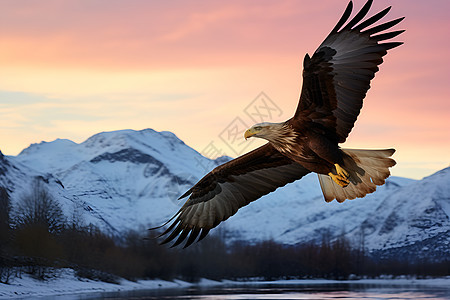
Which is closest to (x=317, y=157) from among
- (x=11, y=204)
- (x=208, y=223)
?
(x=208, y=223)

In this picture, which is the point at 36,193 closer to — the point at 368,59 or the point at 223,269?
the point at 368,59

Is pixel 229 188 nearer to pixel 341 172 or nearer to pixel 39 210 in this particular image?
pixel 341 172

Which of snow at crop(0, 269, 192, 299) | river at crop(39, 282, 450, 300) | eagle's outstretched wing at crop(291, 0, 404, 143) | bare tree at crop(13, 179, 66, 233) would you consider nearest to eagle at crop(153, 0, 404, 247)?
eagle's outstretched wing at crop(291, 0, 404, 143)

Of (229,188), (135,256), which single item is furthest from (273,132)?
(135,256)

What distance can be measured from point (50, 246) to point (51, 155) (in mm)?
31426

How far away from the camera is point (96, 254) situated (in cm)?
4719

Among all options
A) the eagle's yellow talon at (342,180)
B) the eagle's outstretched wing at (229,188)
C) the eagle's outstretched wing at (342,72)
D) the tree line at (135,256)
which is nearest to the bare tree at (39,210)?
the tree line at (135,256)

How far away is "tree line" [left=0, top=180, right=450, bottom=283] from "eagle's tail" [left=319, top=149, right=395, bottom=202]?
13.8 ft

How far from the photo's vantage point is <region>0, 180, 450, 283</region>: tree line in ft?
113

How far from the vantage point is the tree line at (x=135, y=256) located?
3444 cm

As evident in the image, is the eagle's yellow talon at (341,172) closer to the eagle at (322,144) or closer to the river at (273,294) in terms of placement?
the eagle at (322,144)

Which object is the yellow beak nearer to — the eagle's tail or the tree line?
the eagle's tail

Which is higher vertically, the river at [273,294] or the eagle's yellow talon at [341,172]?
the eagle's yellow talon at [341,172]

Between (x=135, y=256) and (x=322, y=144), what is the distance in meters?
50.0
